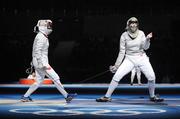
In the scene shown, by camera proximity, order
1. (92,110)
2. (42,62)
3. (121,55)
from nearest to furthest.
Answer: (92,110)
(42,62)
(121,55)

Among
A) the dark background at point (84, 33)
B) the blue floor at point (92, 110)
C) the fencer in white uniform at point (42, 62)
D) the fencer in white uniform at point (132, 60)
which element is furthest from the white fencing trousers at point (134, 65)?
the dark background at point (84, 33)

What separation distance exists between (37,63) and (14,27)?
860 centimetres

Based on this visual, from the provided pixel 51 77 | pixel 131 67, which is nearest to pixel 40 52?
pixel 51 77

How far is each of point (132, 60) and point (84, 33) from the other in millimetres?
8171

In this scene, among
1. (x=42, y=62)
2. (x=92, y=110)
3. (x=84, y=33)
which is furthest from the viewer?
(x=84, y=33)

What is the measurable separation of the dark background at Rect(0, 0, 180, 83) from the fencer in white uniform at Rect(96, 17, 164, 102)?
24.1 feet

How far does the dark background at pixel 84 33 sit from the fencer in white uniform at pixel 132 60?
7.35m

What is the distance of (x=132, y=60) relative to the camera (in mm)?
8961

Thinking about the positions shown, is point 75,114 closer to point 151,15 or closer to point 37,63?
point 37,63

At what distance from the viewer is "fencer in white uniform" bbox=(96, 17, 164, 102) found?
29.2 feet

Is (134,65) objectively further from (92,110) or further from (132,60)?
(92,110)

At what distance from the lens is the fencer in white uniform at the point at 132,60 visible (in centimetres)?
889

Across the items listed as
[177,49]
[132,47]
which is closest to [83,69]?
[177,49]

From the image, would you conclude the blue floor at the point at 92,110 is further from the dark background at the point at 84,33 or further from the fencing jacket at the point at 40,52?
the dark background at the point at 84,33
